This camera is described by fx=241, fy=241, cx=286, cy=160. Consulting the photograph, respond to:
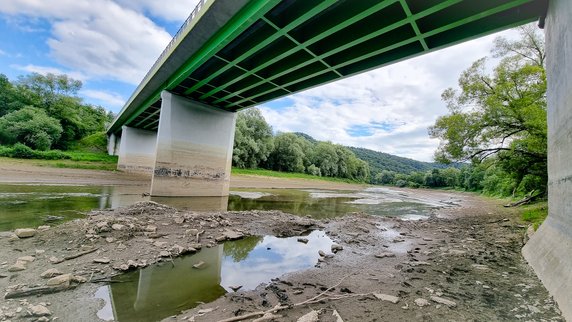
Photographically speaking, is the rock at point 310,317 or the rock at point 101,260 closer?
the rock at point 310,317

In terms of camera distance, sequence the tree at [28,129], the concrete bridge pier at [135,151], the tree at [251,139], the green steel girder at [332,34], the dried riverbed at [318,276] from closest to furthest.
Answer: the dried riverbed at [318,276]
the green steel girder at [332,34]
the tree at [28,129]
the concrete bridge pier at [135,151]
the tree at [251,139]

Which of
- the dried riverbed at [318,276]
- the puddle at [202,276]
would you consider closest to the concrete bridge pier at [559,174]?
the dried riverbed at [318,276]

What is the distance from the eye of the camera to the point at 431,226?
12039 mm

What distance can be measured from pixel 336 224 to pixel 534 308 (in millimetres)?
7431

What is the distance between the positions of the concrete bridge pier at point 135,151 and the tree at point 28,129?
30.7 feet

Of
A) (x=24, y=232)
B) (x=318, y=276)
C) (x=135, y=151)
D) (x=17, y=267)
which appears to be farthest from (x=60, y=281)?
(x=135, y=151)

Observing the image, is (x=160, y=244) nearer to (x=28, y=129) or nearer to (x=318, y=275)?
(x=318, y=275)

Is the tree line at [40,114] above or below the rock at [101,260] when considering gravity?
above

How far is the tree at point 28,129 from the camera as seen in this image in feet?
111

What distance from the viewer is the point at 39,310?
334cm

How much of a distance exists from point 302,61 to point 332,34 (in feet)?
8.14

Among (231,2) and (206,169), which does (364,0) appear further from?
(206,169)

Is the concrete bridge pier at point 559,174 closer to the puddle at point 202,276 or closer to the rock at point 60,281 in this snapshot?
the puddle at point 202,276

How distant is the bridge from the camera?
202 inches
